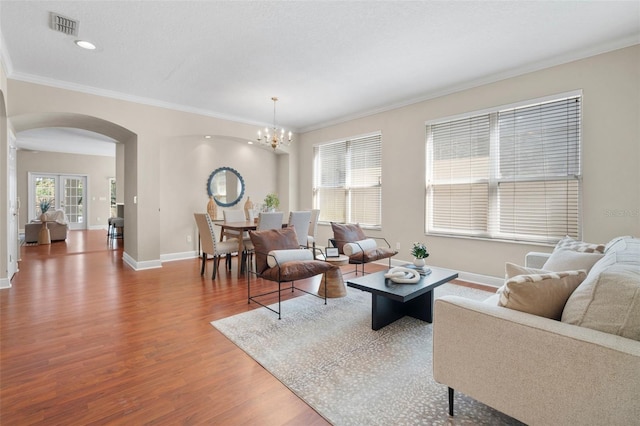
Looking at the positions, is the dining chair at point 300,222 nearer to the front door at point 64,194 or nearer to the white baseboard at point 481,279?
the white baseboard at point 481,279

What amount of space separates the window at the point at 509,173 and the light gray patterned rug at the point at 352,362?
2.13 m

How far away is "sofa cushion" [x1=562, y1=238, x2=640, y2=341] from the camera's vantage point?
47.5 inches

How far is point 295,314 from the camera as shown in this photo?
3145 mm

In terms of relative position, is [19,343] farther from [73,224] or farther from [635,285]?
[73,224]

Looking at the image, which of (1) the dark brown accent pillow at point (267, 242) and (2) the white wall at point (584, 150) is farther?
(1) the dark brown accent pillow at point (267, 242)

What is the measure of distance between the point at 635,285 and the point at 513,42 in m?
3.05

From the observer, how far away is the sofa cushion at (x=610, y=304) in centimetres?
121

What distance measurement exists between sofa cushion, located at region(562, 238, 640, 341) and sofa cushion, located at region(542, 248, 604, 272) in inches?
41.1

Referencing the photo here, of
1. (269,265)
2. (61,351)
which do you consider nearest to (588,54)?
(269,265)

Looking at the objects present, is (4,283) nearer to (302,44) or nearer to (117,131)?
(117,131)

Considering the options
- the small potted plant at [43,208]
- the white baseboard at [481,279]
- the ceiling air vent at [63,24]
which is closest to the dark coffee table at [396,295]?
the white baseboard at [481,279]

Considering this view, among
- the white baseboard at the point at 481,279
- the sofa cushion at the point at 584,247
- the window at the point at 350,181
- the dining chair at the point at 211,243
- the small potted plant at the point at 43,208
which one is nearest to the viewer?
the sofa cushion at the point at 584,247

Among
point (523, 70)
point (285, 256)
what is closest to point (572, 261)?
point (285, 256)

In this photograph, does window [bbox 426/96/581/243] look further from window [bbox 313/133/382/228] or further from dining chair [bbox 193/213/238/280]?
dining chair [bbox 193/213/238/280]
